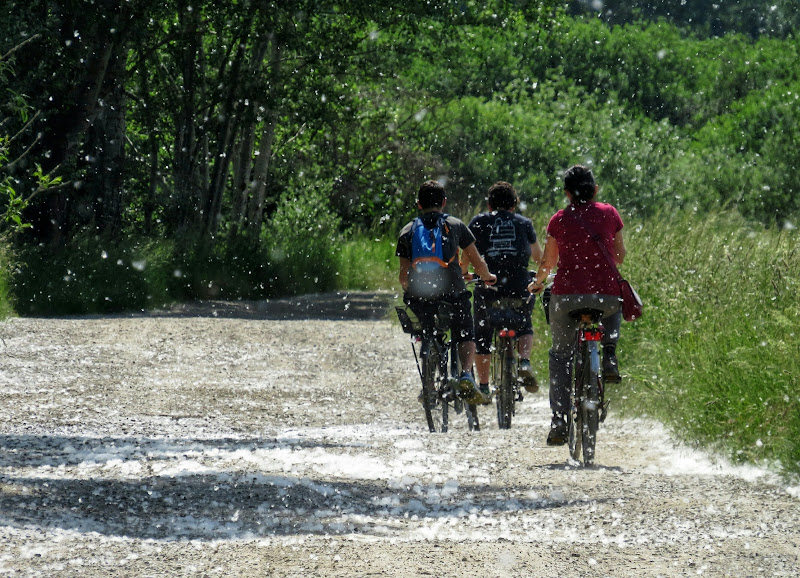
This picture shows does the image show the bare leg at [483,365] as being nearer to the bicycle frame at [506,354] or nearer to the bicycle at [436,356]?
the bicycle frame at [506,354]

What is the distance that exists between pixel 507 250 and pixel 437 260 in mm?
661

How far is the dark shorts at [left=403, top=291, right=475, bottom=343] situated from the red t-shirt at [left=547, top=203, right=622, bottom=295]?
1.46 meters

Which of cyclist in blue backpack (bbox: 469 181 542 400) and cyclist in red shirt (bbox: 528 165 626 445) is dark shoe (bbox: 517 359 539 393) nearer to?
cyclist in blue backpack (bbox: 469 181 542 400)

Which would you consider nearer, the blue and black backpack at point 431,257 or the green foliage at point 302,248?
the blue and black backpack at point 431,257

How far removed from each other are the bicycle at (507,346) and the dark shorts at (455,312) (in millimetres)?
213

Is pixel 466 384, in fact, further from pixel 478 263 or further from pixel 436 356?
pixel 478 263

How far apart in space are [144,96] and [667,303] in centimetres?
2000

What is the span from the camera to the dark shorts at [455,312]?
963cm

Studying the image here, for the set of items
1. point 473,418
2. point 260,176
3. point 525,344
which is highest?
point 260,176

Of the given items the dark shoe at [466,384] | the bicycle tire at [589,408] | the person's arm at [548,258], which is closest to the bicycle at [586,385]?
the bicycle tire at [589,408]

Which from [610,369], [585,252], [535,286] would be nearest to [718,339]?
[535,286]

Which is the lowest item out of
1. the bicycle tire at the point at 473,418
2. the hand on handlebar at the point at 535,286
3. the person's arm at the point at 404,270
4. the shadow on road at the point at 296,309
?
the shadow on road at the point at 296,309

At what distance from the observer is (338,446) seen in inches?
364

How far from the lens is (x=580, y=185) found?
8.29 m
